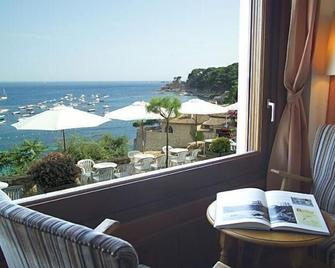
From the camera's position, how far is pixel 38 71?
5.32ft

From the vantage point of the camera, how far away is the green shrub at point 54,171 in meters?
1.60

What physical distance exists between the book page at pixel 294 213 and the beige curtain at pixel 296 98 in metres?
0.66

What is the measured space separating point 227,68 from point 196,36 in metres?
0.34

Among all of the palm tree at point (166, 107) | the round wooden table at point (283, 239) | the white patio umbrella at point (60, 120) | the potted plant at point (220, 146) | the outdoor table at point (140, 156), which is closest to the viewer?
the round wooden table at point (283, 239)

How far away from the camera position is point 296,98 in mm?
2287

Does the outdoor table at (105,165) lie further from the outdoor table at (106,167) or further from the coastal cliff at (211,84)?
the coastal cliff at (211,84)

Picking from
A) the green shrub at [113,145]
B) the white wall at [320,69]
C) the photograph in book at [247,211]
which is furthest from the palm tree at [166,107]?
the white wall at [320,69]

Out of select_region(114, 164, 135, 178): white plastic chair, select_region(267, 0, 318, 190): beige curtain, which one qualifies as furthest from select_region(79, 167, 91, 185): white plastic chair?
select_region(267, 0, 318, 190): beige curtain

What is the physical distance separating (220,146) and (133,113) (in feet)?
2.33

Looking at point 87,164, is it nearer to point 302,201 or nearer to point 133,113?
point 133,113

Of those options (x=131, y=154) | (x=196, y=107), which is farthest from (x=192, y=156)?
(x=131, y=154)

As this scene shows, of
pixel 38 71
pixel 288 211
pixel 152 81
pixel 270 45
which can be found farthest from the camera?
pixel 270 45

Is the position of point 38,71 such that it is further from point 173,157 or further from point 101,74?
point 173,157

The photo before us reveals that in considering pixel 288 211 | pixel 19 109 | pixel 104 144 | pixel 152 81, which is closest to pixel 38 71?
pixel 19 109
